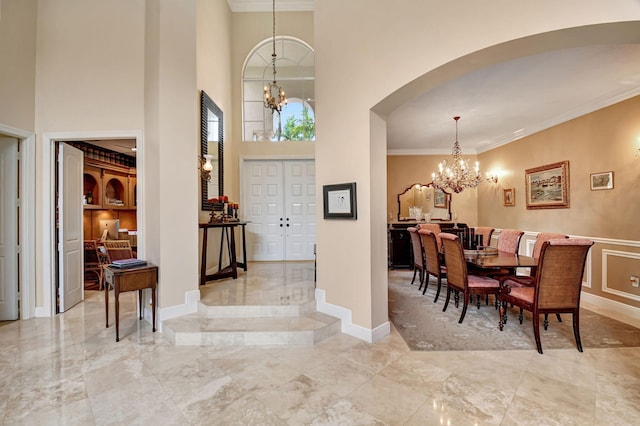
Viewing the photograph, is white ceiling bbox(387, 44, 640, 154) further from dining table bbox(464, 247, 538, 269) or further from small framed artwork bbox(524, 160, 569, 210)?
dining table bbox(464, 247, 538, 269)

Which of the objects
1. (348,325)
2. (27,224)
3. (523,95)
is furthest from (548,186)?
(27,224)

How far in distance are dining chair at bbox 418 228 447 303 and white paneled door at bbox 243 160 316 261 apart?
8.00ft

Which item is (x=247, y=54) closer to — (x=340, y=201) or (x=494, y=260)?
(x=340, y=201)

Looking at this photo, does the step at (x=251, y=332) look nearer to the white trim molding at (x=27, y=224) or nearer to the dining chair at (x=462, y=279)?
the dining chair at (x=462, y=279)

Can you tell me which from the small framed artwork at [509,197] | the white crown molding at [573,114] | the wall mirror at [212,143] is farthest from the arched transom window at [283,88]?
the small framed artwork at [509,197]

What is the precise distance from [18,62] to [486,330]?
6.14 meters

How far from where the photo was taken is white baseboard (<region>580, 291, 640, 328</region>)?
346 cm

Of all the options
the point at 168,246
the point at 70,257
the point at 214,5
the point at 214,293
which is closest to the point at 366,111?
the point at 168,246

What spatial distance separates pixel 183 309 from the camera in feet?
10.6

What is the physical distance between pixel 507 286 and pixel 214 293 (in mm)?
3438

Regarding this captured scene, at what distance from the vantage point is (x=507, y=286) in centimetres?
300

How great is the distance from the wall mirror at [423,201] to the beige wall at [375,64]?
434 centimetres

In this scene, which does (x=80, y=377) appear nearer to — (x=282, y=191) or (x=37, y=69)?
(x=37, y=69)

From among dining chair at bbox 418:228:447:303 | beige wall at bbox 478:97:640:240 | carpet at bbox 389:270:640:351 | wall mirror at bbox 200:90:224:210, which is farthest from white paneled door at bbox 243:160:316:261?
beige wall at bbox 478:97:640:240
